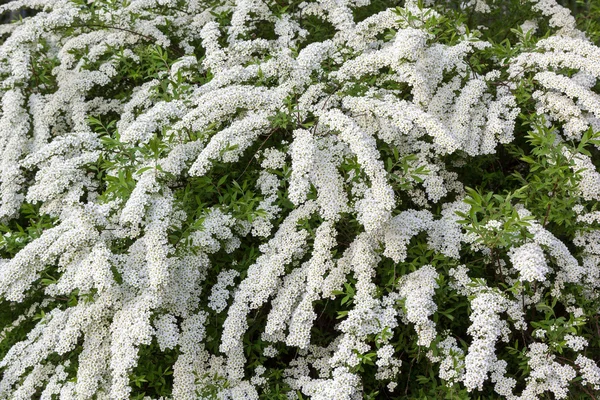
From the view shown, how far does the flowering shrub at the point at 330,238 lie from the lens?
3330mm

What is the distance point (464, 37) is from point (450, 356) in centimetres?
271

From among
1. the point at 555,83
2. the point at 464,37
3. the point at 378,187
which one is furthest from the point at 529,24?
the point at 378,187

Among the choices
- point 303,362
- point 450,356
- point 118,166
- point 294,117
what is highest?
point 294,117

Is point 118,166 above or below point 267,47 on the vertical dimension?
below

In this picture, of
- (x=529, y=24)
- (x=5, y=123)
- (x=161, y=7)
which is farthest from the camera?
(x=161, y=7)

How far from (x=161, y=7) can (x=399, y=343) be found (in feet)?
14.7

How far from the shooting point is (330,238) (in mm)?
3553

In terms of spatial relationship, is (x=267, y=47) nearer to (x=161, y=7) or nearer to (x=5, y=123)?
(x=161, y=7)

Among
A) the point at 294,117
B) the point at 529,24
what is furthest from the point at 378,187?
the point at 529,24

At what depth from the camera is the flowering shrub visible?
10.9 feet

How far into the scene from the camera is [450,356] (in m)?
3.38

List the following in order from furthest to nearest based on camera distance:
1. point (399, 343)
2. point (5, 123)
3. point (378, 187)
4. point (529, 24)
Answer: point (529, 24)
point (5, 123)
point (399, 343)
point (378, 187)

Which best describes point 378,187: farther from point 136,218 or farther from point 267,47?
Answer: point 267,47

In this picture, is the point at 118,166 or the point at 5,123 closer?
the point at 118,166
